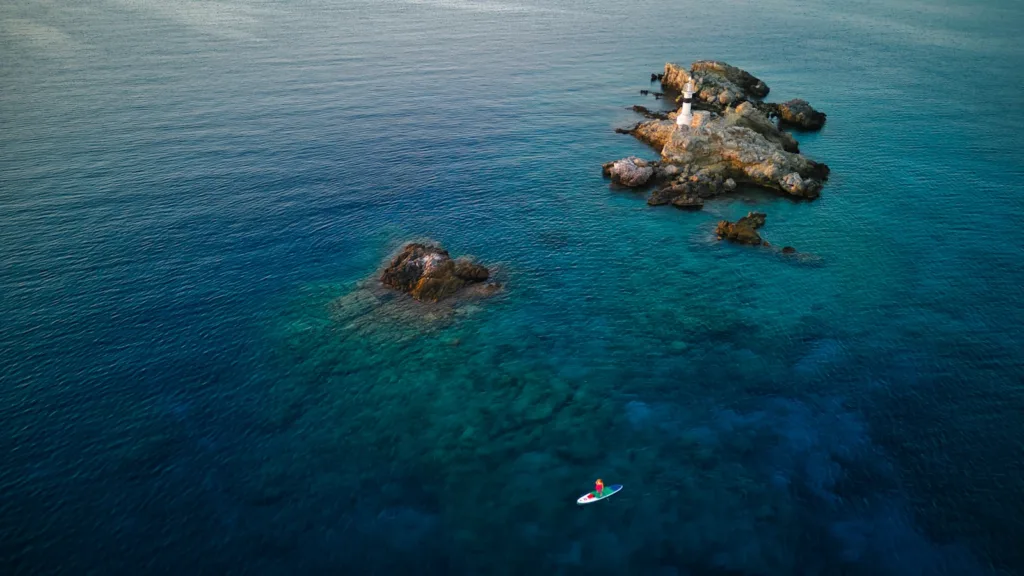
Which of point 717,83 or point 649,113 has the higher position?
point 717,83

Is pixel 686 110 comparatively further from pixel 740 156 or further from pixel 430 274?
pixel 430 274

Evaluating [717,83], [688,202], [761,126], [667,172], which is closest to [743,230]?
[688,202]

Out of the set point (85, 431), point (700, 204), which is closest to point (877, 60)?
point (700, 204)

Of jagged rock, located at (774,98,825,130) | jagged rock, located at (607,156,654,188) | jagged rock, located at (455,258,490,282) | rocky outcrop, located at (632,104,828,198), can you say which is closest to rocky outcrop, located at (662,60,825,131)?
jagged rock, located at (774,98,825,130)

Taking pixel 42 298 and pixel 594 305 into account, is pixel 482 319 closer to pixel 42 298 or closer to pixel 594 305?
pixel 594 305

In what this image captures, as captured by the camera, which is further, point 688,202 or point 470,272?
point 688,202
